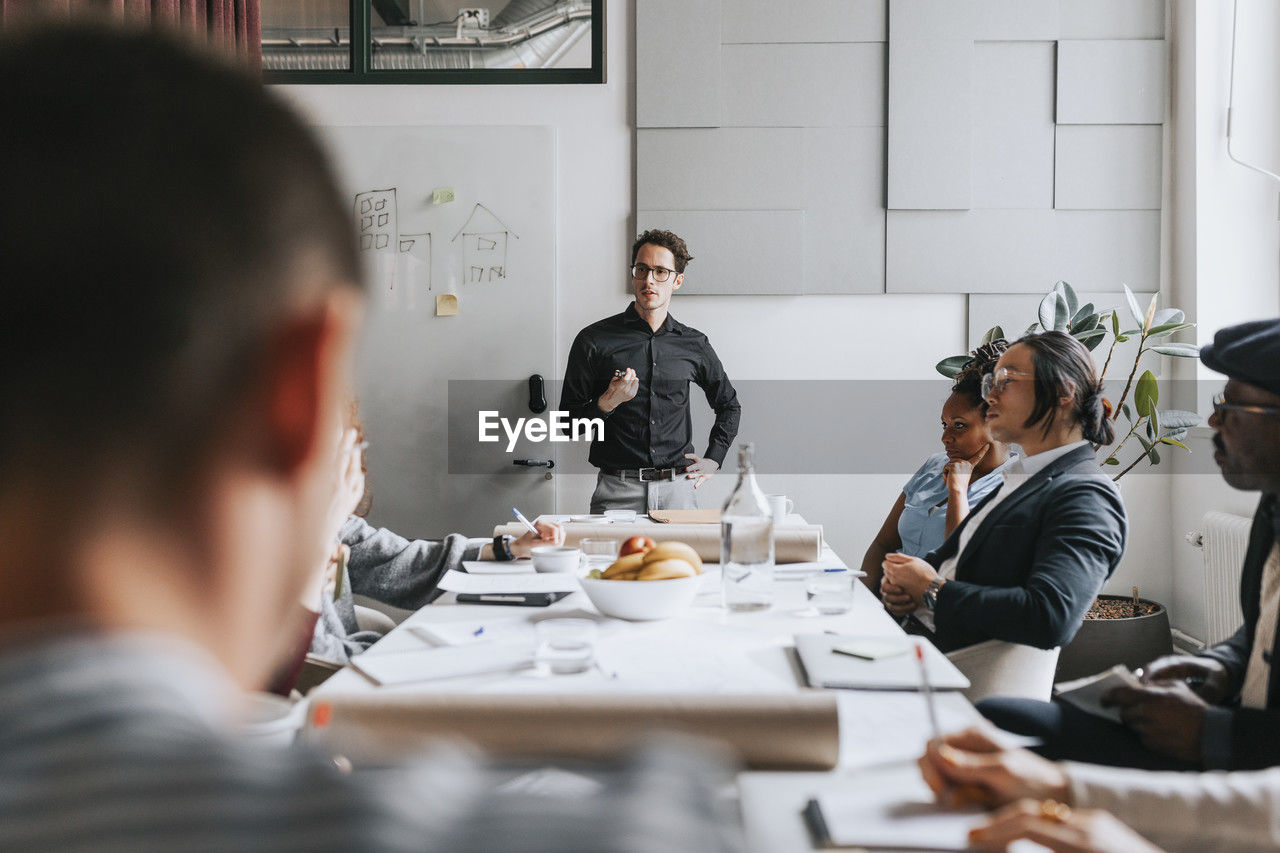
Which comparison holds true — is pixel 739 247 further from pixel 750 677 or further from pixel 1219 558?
pixel 750 677

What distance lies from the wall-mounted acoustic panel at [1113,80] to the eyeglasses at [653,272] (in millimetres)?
1792

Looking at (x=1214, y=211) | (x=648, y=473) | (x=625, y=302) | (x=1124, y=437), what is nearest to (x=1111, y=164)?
(x=1214, y=211)

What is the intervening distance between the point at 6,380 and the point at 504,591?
70.0 inches

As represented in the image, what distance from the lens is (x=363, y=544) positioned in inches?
94.3

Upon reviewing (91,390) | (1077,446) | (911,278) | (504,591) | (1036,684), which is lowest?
(1036,684)

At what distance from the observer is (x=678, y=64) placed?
4.17 m

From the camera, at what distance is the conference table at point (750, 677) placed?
1.05 meters

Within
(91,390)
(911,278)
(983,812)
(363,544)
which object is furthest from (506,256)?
(91,390)

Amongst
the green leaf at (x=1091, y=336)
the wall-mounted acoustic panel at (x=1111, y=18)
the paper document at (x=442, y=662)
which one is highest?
the wall-mounted acoustic panel at (x=1111, y=18)

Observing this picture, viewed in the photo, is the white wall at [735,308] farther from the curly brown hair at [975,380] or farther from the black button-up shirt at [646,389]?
the curly brown hair at [975,380]

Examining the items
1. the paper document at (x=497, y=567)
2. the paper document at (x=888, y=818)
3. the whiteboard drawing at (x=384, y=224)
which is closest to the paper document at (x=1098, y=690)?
the paper document at (x=888, y=818)

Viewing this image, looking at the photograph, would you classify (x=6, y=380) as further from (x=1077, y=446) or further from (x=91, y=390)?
(x=1077, y=446)

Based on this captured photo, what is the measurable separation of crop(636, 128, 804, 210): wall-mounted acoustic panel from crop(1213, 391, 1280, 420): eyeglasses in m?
2.85

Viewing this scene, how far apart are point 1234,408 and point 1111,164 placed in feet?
10.2
